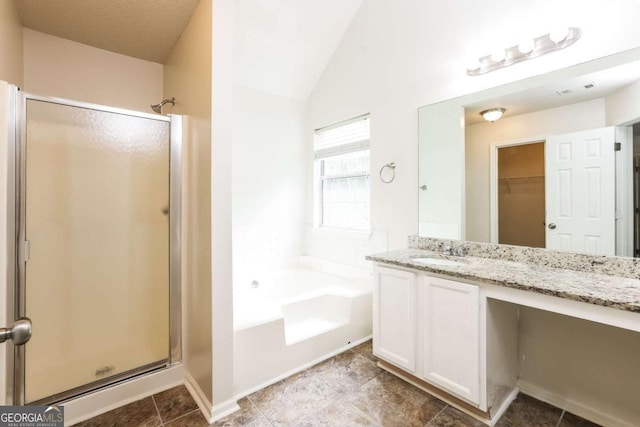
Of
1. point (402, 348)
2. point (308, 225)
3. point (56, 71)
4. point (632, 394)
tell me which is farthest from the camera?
point (308, 225)

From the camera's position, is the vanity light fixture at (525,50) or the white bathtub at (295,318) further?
the white bathtub at (295,318)

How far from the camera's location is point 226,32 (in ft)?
5.32

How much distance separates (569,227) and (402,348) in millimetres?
1276

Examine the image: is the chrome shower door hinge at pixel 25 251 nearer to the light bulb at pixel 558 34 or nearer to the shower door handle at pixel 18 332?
the shower door handle at pixel 18 332

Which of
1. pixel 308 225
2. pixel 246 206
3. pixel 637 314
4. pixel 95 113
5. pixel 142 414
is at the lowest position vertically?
pixel 142 414

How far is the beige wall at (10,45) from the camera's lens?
1.49 m

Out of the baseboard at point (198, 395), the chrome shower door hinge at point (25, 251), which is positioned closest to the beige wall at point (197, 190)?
the baseboard at point (198, 395)

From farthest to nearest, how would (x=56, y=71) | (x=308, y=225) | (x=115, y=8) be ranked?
(x=308, y=225) → (x=56, y=71) → (x=115, y=8)

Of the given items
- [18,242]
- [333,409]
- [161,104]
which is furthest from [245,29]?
[333,409]

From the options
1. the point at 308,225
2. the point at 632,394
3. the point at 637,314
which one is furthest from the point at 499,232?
the point at 308,225

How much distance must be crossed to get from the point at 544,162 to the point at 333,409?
2027 mm

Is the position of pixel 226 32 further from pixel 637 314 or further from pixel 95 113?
pixel 637 314

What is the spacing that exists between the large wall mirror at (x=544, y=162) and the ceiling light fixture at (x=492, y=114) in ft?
0.08

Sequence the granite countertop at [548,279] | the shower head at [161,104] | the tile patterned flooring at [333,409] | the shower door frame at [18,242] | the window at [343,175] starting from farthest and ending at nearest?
the window at [343,175] → the shower head at [161,104] → the tile patterned flooring at [333,409] → the shower door frame at [18,242] → the granite countertop at [548,279]
